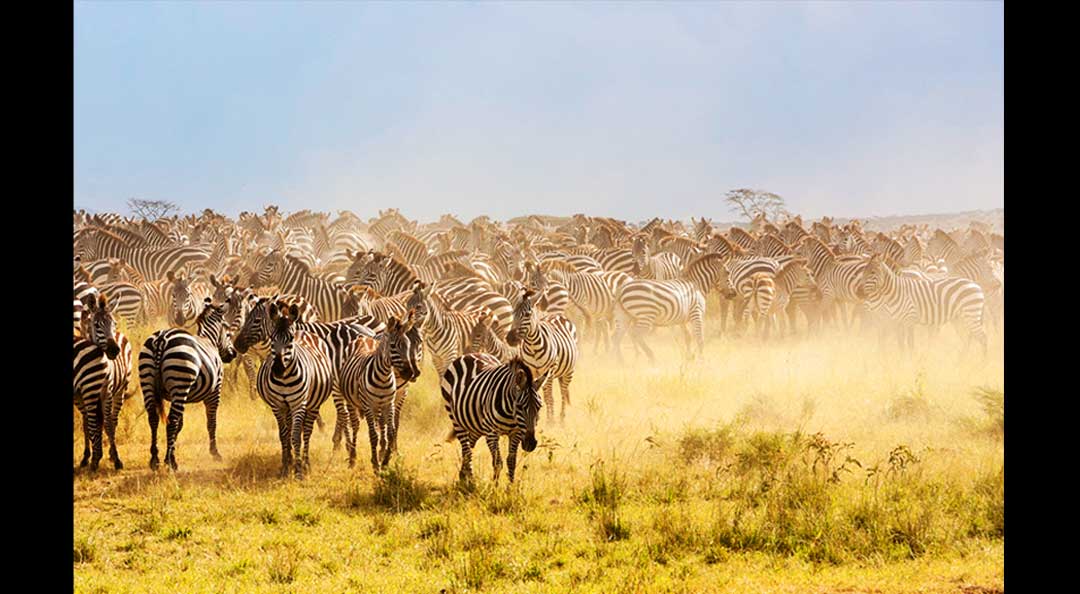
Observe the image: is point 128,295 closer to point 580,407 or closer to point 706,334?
point 580,407

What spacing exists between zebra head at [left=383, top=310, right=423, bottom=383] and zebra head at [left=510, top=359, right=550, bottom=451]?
4.04 ft

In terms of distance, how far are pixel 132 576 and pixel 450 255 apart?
15794 mm

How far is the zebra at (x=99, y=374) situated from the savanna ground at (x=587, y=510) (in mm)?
423

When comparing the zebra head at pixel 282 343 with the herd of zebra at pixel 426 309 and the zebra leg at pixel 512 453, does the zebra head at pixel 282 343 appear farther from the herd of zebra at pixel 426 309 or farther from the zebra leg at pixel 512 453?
the zebra leg at pixel 512 453

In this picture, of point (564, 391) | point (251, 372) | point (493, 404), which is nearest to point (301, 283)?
point (251, 372)

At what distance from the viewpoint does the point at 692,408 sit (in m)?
12.9

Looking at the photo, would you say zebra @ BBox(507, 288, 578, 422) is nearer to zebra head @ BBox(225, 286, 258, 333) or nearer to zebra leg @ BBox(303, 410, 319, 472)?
zebra leg @ BBox(303, 410, 319, 472)

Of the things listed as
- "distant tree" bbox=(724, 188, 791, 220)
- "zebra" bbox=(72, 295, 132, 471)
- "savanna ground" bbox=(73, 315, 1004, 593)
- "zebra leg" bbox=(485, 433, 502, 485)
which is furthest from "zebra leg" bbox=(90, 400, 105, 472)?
"distant tree" bbox=(724, 188, 791, 220)

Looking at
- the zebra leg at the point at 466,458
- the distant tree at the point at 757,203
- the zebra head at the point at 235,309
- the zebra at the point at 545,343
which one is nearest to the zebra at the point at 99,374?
the zebra head at the point at 235,309

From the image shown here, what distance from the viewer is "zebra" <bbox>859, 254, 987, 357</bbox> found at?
16547 mm

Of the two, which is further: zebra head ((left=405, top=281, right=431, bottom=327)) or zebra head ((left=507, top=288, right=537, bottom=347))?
zebra head ((left=405, top=281, right=431, bottom=327))

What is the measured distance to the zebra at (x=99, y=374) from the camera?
894cm
